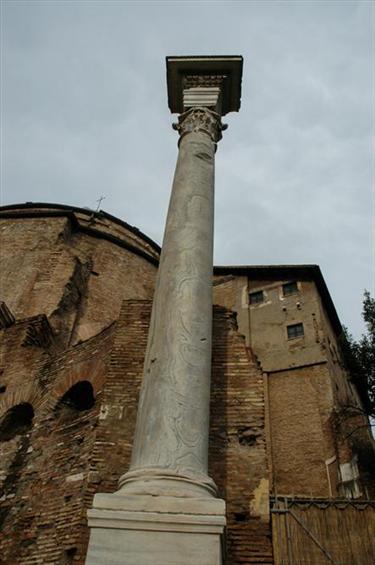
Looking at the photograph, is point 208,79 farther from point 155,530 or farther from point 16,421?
point 16,421

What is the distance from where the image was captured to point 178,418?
378cm

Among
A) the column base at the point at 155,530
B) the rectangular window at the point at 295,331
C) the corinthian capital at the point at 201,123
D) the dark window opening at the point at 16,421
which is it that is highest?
the rectangular window at the point at 295,331

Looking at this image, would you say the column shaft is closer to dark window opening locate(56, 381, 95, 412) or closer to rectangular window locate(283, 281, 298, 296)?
dark window opening locate(56, 381, 95, 412)

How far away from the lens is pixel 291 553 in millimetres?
6605

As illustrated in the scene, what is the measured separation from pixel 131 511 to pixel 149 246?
606 inches

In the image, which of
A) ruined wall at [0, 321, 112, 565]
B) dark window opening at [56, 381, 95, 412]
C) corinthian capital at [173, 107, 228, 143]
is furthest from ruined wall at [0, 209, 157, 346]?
corinthian capital at [173, 107, 228, 143]

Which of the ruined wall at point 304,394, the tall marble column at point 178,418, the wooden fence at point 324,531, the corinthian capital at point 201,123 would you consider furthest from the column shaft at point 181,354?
the ruined wall at point 304,394

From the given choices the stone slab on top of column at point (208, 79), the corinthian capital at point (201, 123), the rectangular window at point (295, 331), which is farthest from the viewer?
the rectangular window at point (295, 331)

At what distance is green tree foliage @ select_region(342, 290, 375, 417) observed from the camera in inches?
739

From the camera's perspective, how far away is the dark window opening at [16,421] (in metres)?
8.43

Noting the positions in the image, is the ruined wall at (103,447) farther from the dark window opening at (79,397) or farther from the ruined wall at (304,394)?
the ruined wall at (304,394)

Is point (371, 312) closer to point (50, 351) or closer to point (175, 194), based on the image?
point (50, 351)

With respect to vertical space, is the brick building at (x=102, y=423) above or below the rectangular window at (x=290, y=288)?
below

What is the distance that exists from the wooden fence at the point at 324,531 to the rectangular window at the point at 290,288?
14349 mm
